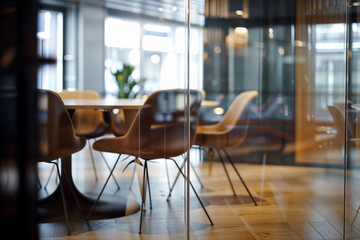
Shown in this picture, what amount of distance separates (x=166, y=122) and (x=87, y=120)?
418 millimetres

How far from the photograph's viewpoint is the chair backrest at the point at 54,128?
7.23ft

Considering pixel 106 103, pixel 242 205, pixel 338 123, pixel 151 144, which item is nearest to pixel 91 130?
pixel 106 103

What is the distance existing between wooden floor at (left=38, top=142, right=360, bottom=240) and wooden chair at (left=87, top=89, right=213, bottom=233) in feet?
0.18

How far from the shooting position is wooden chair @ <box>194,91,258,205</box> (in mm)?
2502

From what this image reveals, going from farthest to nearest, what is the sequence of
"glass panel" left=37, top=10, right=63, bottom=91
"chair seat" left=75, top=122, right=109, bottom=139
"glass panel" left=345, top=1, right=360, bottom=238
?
"glass panel" left=345, top=1, right=360, bottom=238 → "chair seat" left=75, top=122, right=109, bottom=139 → "glass panel" left=37, top=10, right=63, bottom=91

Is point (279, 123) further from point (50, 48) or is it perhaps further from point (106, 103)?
point (50, 48)

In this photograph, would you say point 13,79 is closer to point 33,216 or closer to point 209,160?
point 33,216

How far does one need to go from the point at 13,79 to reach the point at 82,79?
43cm

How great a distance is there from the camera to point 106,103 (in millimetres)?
2371

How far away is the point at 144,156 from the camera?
2404mm

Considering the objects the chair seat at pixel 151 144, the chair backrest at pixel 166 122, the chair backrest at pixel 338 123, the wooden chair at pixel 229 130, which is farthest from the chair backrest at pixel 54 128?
the chair backrest at pixel 338 123

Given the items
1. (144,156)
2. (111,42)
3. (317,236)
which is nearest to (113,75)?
(111,42)

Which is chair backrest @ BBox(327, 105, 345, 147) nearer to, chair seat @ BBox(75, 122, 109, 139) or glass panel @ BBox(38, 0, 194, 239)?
glass panel @ BBox(38, 0, 194, 239)

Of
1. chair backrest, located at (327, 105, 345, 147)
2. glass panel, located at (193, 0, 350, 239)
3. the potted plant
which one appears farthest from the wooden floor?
the potted plant
